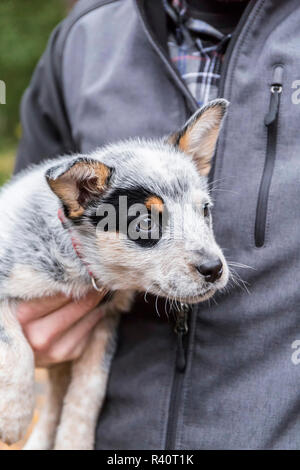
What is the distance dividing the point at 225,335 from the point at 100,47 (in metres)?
1.65

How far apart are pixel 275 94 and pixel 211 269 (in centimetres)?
84

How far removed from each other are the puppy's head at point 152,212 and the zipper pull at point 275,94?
0.21 metres

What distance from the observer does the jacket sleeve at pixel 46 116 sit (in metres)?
3.02

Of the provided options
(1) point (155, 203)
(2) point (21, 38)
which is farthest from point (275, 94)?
(2) point (21, 38)

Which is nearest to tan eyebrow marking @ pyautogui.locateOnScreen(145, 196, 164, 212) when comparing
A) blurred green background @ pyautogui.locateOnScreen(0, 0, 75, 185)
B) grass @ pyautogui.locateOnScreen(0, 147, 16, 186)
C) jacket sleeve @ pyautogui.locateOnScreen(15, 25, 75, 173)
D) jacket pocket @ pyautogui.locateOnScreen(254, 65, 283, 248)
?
jacket pocket @ pyautogui.locateOnScreen(254, 65, 283, 248)

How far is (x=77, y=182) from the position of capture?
2.36 metres

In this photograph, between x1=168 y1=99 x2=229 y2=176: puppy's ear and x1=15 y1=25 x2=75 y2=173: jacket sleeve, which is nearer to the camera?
x1=168 y1=99 x2=229 y2=176: puppy's ear

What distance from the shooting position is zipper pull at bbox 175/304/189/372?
248 cm

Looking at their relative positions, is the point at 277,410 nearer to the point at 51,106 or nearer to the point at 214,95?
the point at 214,95

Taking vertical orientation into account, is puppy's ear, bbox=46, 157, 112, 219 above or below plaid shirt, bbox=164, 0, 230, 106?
below

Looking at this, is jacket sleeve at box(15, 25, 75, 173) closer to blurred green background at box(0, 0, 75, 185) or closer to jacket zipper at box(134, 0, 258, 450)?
jacket zipper at box(134, 0, 258, 450)

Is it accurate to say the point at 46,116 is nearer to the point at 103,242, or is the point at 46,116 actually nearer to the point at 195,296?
the point at 103,242

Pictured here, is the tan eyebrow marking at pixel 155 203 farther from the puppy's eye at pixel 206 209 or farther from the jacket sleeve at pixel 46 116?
the jacket sleeve at pixel 46 116

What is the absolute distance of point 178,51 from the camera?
9.02 feet
